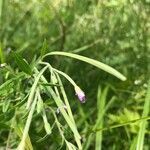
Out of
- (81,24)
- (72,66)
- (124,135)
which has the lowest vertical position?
(124,135)

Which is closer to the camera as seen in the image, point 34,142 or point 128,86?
point 34,142

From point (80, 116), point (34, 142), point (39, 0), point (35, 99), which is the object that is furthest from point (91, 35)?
point (35, 99)

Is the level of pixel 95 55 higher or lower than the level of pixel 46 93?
lower


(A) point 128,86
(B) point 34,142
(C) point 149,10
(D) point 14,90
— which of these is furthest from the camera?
(A) point 128,86

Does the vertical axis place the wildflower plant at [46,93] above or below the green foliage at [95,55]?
above

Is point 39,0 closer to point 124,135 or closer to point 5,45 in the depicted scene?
point 5,45

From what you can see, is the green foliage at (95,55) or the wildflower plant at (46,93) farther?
the green foliage at (95,55)

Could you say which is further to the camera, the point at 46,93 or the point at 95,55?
the point at 95,55

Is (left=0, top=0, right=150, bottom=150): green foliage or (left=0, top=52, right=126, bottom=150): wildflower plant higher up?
(left=0, top=52, right=126, bottom=150): wildflower plant

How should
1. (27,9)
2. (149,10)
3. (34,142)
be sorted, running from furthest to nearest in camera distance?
(27,9)
(149,10)
(34,142)

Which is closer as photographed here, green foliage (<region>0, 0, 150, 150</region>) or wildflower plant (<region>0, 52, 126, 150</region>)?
wildflower plant (<region>0, 52, 126, 150</region>)

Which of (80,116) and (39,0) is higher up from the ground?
(39,0)
